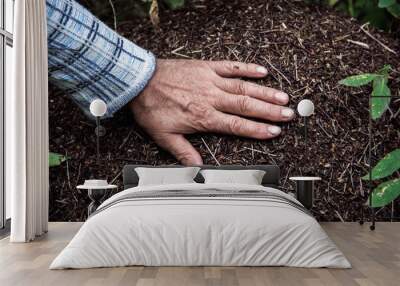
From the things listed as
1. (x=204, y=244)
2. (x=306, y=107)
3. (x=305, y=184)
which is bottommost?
(x=204, y=244)

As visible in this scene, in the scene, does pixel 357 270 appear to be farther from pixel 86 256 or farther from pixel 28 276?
pixel 28 276

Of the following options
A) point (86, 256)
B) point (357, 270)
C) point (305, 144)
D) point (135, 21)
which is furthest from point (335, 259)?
point (135, 21)

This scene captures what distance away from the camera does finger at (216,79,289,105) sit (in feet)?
19.9

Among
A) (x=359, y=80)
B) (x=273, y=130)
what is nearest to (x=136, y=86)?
(x=273, y=130)

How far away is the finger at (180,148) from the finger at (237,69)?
2.66 feet

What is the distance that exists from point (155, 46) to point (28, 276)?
3281mm

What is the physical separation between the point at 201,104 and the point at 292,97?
3.26ft

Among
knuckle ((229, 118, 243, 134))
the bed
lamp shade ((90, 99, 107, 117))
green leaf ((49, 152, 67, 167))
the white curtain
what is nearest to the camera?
the bed

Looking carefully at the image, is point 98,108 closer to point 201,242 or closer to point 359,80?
point 201,242

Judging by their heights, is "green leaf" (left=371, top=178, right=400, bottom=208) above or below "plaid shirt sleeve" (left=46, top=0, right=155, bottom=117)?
below

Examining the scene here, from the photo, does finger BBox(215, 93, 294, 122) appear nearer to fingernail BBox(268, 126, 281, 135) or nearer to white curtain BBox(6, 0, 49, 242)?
fingernail BBox(268, 126, 281, 135)

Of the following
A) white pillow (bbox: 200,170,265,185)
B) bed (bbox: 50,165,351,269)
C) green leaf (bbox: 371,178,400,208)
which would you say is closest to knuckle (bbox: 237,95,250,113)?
white pillow (bbox: 200,170,265,185)

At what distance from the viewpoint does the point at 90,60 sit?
19.2 ft

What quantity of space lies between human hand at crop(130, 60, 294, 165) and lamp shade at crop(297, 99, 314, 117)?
24 cm
